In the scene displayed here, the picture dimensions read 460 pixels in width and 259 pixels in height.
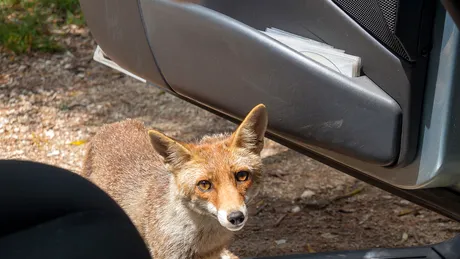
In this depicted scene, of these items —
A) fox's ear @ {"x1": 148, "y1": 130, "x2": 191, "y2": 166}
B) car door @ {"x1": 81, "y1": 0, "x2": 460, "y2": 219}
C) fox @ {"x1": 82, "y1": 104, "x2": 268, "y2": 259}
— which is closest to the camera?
car door @ {"x1": 81, "y1": 0, "x2": 460, "y2": 219}

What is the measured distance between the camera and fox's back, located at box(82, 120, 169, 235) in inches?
141

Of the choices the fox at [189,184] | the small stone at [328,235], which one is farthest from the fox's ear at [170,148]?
the small stone at [328,235]

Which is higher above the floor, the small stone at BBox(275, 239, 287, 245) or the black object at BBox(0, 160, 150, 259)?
the black object at BBox(0, 160, 150, 259)

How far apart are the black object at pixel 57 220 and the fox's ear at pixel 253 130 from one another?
941mm

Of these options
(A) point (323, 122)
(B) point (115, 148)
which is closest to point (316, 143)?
(A) point (323, 122)

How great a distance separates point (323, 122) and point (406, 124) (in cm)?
29

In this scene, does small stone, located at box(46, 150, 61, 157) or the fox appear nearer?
the fox

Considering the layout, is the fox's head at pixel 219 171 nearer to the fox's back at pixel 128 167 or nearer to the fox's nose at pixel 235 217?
the fox's nose at pixel 235 217

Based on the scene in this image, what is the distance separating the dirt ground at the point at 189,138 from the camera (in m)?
3.84

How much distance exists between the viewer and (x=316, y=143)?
238 centimetres

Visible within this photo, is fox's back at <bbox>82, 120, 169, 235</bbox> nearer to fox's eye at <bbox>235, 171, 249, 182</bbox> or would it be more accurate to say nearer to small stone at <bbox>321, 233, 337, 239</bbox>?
fox's eye at <bbox>235, 171, 249, 182</bbox>

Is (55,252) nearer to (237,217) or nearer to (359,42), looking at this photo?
(359,42)

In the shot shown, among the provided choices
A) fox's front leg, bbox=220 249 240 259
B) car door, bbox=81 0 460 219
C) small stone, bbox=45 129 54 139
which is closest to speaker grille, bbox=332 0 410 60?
car door, bbox=81 0 460 219

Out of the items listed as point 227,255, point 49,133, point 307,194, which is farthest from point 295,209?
point 49,133
